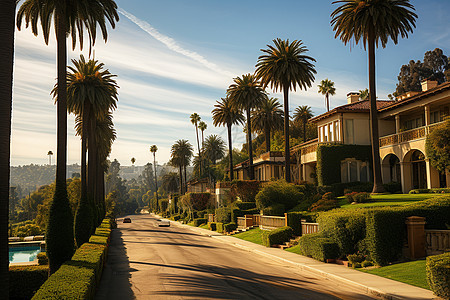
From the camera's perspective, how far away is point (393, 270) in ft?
58.5

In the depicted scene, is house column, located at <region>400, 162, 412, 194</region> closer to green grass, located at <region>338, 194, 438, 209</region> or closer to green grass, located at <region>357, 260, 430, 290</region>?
green grass, located at <region>338, 194, 438, 209</region>

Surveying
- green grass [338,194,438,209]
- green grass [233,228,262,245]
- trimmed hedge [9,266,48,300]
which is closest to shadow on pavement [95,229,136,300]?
trimmed hedge [9,266,48,300]

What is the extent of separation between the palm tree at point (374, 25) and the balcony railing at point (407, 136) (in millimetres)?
3701

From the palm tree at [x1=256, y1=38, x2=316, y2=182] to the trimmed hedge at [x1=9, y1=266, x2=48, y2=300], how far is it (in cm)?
3487

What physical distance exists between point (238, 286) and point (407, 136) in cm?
2961

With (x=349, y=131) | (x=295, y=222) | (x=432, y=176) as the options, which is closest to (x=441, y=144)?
(x=432, y=176)

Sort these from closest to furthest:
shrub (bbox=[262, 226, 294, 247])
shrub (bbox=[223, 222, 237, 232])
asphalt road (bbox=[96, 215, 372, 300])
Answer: asphalt road (bbox=[96, 215, 372, 300]) → shrub (bbox=[262, 226, 294, 247]) → shrub (bbox=[223, 222, 237, 232])

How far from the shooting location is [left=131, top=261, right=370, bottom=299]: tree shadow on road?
47.5ft

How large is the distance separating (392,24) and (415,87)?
197 feet

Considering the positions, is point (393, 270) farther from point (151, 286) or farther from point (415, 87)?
point (415, 87)

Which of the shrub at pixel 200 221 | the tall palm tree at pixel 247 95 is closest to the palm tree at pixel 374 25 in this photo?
the tall palm tree at pixel 247 95

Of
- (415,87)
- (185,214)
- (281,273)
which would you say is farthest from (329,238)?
(415,87)

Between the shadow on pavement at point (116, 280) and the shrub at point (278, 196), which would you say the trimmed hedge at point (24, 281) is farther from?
the shrub at point (278, 196)

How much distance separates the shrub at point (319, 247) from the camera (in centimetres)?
2266
